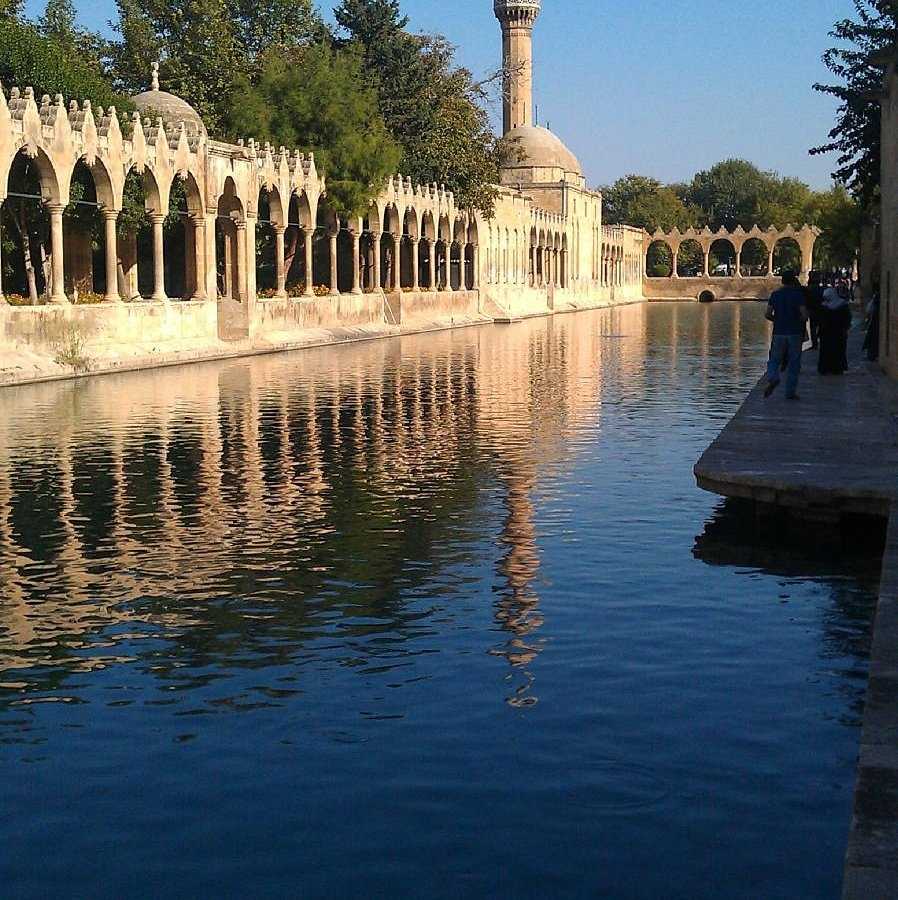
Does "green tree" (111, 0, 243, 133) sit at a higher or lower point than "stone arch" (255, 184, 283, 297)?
higher

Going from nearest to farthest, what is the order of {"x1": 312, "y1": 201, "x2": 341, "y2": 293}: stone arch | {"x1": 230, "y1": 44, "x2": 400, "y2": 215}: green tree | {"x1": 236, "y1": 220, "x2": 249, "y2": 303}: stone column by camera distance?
{"x1": 236, "y1": 220, "x2": 249, "y2": 303}: stone column → {"x1": 312, "y1": 201, "x2": 341, "y2": 293}: stone arch → {"x1": 230, "y1": 44, "x2": 400, "y2": 215}: green tree

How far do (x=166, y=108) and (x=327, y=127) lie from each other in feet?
20.6

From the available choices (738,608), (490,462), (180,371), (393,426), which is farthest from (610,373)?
(738,608)

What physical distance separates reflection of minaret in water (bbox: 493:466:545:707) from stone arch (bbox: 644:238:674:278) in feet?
400

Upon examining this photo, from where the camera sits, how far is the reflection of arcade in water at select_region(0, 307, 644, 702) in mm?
8367

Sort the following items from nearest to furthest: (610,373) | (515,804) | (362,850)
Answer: (362,850) → (515,804) → (610,373)

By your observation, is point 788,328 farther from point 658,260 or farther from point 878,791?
point 658,260

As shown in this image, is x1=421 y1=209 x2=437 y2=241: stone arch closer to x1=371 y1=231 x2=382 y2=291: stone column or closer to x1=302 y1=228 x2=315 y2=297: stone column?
x1=371 y1=231 x2=382 y2=291: stone column

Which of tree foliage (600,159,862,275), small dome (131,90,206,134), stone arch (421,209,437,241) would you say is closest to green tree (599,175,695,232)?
tree foliage (600,159,862,275)

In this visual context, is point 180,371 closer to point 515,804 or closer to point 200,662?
point 200,662

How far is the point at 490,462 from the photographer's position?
1528cm

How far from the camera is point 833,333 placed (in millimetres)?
23078

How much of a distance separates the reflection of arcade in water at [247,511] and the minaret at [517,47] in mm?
66990

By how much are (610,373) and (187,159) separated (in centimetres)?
1252
